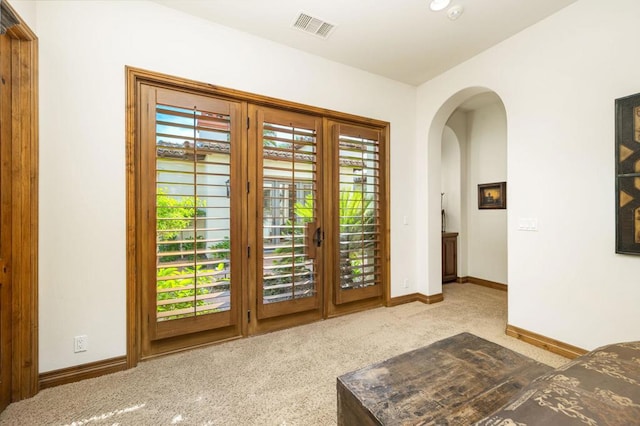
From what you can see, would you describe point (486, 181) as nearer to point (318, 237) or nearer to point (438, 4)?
point (438, 4)

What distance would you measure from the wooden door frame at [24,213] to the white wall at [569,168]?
162 inches

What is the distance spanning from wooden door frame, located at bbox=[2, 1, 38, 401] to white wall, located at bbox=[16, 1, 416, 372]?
9cm

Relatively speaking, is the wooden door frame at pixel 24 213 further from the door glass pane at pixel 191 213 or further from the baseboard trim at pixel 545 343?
the baseboard trim at pixel 545 343

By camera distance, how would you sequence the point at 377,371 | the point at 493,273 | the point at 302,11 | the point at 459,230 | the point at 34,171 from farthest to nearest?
the point at 459,230, the point at 493,273, the point at 302,11, the point at 34,171, the point at 377,371

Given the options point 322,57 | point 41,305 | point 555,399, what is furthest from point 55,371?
point 322,57

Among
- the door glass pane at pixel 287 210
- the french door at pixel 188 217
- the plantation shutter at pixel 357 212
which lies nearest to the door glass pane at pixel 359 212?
the plantation shutter at pixel 357 212

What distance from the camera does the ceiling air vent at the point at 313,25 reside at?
253 centimetres

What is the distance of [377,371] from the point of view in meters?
1.31

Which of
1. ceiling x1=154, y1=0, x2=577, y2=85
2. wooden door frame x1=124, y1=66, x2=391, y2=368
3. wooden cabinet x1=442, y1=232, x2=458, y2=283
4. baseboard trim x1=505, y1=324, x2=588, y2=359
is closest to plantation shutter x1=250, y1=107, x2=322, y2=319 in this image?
wooden door frame x1=124, y1=66, x2=391, y2=368

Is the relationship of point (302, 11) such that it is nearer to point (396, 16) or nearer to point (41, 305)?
point (396, 16)

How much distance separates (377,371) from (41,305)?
94.3 inches

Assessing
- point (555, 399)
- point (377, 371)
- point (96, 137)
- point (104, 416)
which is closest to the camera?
point (555, 399)

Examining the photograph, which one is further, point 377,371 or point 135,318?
point 135,318

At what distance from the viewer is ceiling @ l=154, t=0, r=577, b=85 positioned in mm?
2361
